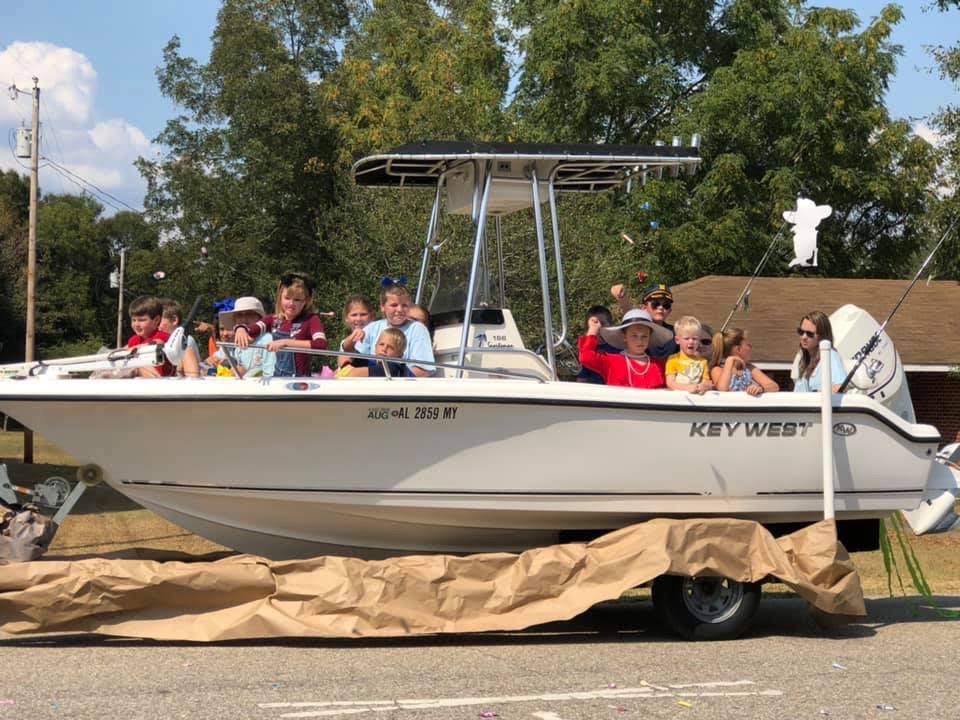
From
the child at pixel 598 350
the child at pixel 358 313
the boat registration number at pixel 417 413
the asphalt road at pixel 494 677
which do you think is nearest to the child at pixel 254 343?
the child at pixel 358 313

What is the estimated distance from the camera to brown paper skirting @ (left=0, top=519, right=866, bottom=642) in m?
6.34

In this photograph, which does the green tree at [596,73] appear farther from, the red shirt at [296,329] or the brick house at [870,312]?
the red shirt at [296,329]

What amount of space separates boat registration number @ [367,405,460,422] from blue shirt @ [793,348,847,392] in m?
2.37

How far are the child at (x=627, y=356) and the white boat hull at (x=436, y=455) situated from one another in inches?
19.1

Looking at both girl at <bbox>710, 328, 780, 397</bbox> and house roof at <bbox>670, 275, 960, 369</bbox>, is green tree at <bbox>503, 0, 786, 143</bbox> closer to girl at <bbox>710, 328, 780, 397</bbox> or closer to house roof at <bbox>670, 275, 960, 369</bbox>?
house roof at <bbox>670, 275, 960, 369</bbox>

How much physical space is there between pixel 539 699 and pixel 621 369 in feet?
8.47

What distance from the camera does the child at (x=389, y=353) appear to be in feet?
23.3

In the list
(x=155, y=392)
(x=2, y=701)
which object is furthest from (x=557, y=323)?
(x=2, y=701)

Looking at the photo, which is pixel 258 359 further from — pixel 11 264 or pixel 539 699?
pixel 11 264

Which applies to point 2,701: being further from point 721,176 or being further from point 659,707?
point 721,176

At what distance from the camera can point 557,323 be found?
29.0 feet

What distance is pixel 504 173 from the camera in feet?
25.9

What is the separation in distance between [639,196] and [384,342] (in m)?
20.8

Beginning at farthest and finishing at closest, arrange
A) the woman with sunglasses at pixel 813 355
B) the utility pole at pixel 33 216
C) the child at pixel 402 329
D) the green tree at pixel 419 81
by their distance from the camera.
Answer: the utility pole at pixel 33 216, the green tree at pixel 419 81, the woman with sunglasses at pixel 813 355, the child at pixel 402 329
